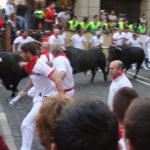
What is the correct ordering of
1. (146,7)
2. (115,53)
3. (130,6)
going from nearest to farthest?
1. (115,53)
2. (146,7)
3. (130,6)

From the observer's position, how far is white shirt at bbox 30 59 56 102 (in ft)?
25.3

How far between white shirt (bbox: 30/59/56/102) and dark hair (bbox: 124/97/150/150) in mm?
5108

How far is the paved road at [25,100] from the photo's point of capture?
9.69 meters

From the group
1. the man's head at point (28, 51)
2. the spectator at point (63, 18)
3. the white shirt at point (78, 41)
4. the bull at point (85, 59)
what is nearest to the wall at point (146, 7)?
the spectator at point (63, 18)

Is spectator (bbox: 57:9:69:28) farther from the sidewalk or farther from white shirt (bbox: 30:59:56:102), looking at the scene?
white shirt (bbox: 30:59:56:102)

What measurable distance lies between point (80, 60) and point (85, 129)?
1699 centimetres

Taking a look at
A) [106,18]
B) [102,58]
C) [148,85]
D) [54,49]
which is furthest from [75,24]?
[54,49]

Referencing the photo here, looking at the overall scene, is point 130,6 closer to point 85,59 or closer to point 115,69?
point 85,59

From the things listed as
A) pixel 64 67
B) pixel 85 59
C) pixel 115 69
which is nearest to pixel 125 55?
pixel 85 59

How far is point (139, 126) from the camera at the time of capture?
253 centimetres

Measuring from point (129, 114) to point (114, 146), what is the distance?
0.57 feet

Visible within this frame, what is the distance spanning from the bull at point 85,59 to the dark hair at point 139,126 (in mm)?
16373

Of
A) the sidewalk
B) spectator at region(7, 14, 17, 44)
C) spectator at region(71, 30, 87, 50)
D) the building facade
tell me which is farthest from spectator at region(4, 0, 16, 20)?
the sidewalk

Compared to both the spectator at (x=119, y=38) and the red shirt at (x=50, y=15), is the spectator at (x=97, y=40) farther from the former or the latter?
the red shirt at (x=50, y=15)
